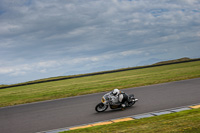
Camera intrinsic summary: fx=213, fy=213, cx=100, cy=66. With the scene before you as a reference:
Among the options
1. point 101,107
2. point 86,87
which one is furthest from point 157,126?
point 86,87

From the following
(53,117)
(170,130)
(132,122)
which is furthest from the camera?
(53,117)

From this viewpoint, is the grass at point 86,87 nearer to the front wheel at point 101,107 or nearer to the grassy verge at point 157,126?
the front wheel at point 101,107

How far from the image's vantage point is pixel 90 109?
11516 mm

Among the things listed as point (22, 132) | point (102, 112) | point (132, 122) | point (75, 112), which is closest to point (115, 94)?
point (102, 112)

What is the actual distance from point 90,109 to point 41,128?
3374mm

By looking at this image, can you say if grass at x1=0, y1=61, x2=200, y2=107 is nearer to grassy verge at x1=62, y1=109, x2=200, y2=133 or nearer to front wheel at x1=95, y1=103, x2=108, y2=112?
front wheel at x1=95, y1=103, x2=108, y2=112

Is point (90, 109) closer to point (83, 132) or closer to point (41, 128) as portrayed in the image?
point (41, 128)

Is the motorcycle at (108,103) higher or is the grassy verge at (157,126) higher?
the motorcycle at (108,103)

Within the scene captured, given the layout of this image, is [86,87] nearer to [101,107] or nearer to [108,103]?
[101,107]

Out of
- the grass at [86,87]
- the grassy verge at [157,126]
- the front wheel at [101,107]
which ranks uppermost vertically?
the grass at [86,87]

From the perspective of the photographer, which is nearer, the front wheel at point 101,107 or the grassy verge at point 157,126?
the grassy verge at point 157,126

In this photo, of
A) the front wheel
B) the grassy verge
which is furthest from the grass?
the grassy verge

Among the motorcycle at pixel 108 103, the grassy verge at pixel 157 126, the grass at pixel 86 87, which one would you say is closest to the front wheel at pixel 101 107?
the motorcycle at pixel 108 103

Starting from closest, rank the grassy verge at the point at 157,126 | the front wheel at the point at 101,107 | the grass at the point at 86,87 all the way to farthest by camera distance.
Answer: the grassy verge at the point at 157,126 < the front wheel at the point at 101,107 < the grass at the point at 86,87
